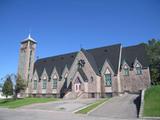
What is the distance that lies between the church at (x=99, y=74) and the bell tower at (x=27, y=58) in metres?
6.69

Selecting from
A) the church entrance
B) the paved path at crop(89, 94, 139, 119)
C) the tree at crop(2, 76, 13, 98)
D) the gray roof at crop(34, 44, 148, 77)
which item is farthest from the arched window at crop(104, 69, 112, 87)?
the tree at crop(2, 76, 13, 98)

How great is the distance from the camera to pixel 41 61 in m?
61.0

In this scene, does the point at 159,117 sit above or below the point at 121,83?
below

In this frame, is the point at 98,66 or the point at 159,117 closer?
the point at 159,117

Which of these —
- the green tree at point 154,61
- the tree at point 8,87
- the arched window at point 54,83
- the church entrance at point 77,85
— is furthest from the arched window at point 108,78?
the tree at point 8,87

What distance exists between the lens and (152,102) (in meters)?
19.8

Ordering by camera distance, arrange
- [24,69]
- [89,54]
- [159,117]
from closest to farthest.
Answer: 1. [159,117]
2. [89,54]
3. [24,69]

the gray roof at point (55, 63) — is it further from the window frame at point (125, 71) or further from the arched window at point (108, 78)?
the window frame at point (125, 71)

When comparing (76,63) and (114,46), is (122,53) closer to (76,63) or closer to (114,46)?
(114,46)

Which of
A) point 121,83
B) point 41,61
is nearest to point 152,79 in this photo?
point 121,83

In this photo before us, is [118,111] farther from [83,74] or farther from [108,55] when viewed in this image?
[108,55]

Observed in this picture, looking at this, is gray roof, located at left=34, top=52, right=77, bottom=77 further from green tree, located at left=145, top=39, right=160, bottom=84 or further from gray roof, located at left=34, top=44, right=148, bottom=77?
green tree, located at left=145, top=39, right=160, bottom=84

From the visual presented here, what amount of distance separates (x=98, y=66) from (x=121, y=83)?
7.20 m

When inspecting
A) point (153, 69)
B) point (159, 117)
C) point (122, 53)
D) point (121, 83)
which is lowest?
point (159, 117)
